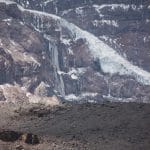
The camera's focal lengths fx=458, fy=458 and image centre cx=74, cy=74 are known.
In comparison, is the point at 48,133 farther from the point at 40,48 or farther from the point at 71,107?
the point at 40,48

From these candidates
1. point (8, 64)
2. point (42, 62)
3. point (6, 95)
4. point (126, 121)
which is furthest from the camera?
point (42, 62)

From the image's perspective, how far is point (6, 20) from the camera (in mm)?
159125

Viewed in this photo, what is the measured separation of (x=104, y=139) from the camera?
47.8 ft

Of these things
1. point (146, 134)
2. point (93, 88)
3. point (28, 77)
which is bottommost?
point (93, 88)

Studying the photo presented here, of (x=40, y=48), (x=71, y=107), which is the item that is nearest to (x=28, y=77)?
(x=40, y=48)

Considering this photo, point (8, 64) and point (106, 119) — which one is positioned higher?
point (106, 119)

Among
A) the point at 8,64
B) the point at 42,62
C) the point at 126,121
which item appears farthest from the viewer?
the point at 42,62

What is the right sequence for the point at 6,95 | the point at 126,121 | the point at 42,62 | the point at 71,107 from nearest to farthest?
the point at 126,121
the point at 71,107
the point at 6,95
the point at 42,62

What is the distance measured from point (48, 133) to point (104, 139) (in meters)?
1.88

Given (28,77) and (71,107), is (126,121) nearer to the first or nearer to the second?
(71,107)

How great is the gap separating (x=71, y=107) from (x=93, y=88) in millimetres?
174048

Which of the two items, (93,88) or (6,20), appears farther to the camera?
(93,88)

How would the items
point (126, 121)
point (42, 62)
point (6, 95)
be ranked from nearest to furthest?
point (126, 121) → point (6, 95) → point (42, 62)

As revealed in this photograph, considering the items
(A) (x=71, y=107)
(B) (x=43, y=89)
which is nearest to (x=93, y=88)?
(B) (x=43, y=89)
